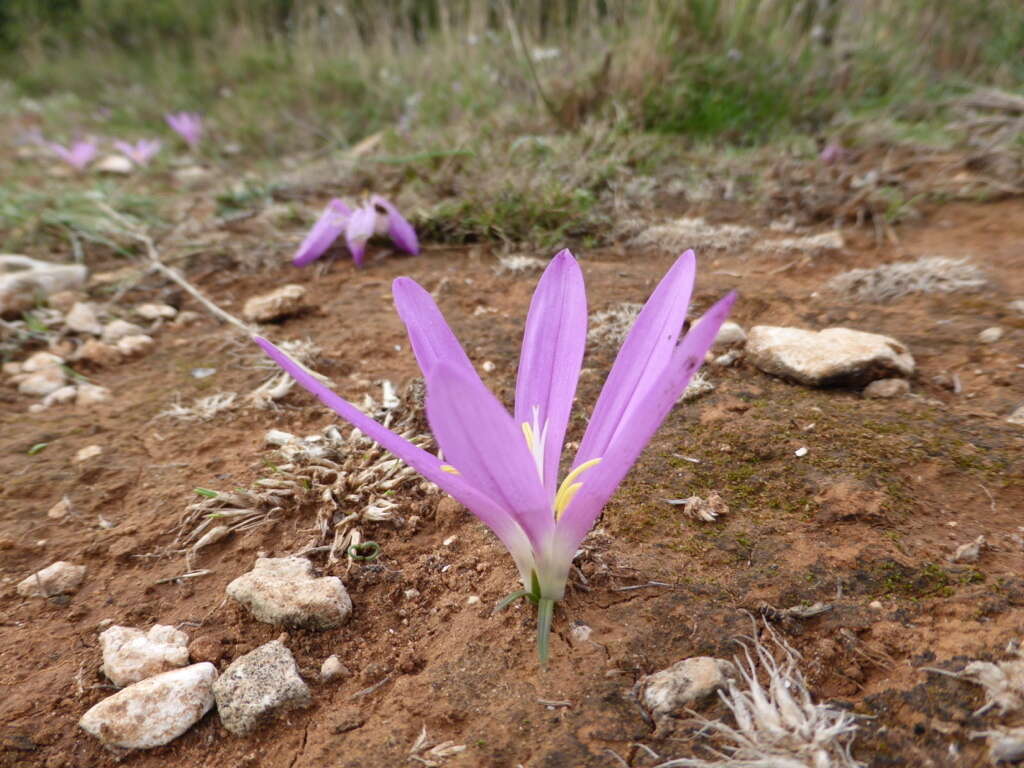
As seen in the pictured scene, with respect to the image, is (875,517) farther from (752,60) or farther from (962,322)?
(752,60)

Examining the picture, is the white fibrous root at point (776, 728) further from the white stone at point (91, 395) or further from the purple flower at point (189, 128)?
the purple flower at point (189, 128)

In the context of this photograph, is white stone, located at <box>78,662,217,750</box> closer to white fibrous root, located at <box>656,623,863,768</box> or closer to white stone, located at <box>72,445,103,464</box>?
white fibrous root, located at <box>656,623,863,768</box>

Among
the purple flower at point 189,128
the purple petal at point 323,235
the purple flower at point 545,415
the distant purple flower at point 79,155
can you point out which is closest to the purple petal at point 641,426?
the purple flower at point 545,415

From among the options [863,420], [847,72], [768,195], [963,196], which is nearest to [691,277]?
[863,420]

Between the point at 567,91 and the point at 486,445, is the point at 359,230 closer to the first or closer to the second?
the point at 567,91

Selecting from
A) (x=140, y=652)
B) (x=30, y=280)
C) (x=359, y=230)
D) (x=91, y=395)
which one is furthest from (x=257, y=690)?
(x=30, y=280)

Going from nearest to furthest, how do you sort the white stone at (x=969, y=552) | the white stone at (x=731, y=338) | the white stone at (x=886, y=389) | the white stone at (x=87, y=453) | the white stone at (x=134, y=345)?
1. the white stone at (x=969, y=552)
2. the white stone at (x=886, y=389)
3. the white stone at (x=87, y=453)
4. the white stone at (x=731, y=338)
5. the white stone at (x=134, y=345)

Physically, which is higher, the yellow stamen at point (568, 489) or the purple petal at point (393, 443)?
the purple petal at point (393, 443)

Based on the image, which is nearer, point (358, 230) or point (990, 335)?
point (990, 335)
